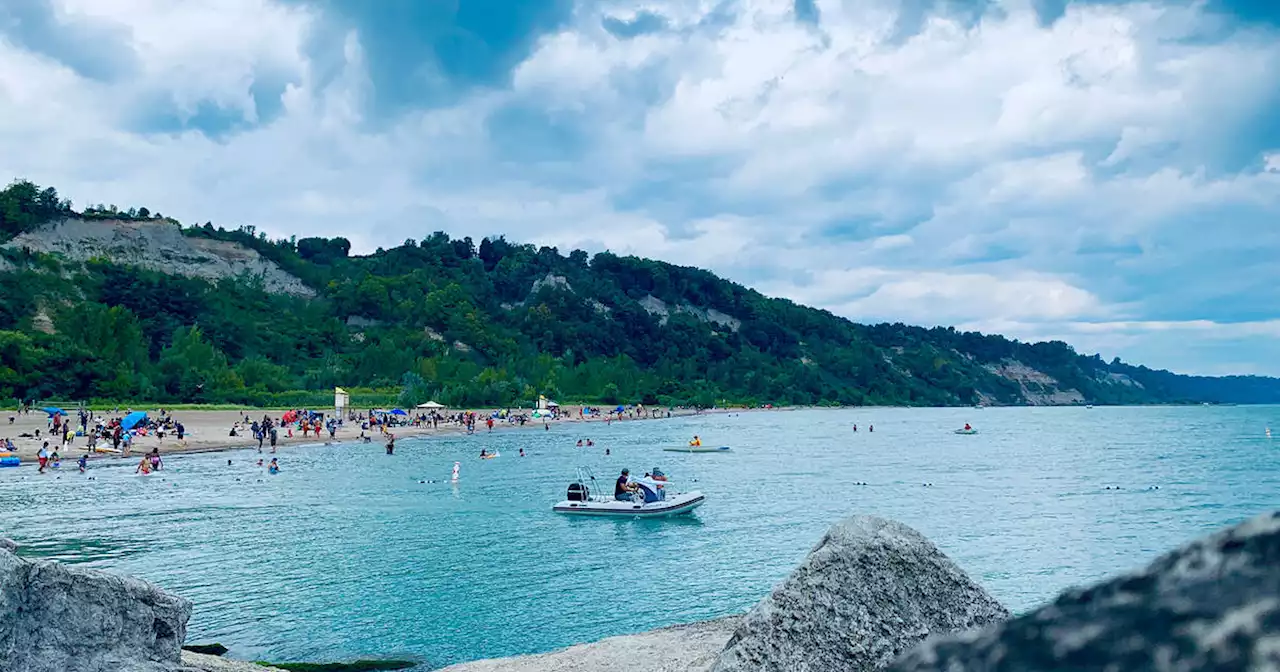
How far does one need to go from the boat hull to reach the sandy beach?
37.0 metres

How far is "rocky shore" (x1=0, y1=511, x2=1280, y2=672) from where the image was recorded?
138 cm

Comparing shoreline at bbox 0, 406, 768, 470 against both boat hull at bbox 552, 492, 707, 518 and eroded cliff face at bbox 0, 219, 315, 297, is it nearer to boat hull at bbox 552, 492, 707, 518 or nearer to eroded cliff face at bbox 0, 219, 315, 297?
boat hull at bbox 552, 492, 707, 518

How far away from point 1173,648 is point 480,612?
23897mm

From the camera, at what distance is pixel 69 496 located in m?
44.2

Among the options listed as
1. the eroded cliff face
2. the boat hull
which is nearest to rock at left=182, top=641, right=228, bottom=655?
the boat hull

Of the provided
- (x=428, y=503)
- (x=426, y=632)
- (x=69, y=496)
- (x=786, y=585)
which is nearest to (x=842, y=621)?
(x=786, y=585)

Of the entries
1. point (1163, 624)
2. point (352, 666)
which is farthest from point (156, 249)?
point (1163, 624)

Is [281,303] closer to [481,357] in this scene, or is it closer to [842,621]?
[481,357]

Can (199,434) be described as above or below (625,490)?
above

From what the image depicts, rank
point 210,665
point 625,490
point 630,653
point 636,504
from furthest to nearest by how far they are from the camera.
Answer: point 625,490 → point 636,504 → point 630,653 → point 210,665

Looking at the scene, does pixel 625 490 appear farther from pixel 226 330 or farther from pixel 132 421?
pixel 226 330

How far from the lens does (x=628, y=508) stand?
40688mm

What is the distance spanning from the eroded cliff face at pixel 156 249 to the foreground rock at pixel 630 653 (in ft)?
534

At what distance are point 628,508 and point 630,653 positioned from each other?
25.5 m
